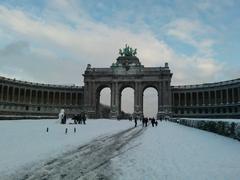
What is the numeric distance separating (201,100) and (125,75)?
31.8 meters

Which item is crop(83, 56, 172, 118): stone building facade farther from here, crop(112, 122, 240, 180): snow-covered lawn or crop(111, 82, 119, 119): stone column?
crop(112, 122, 240, 180): snow-covered lawn

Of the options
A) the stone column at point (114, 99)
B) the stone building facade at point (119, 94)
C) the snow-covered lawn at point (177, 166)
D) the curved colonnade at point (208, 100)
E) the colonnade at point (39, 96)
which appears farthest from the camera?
the stone column at point (114, 99)

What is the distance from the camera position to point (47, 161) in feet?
40.0

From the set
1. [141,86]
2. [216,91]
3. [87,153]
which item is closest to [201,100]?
[216,91]

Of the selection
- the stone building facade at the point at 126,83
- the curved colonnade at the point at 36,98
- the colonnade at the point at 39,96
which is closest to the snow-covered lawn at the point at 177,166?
the curved colonnade at the point at 36,98

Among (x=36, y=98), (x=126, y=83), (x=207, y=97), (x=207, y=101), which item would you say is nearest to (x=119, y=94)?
(x=126, y=83)

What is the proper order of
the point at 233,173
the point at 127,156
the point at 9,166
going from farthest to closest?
the point at 127,156, the point at 9,166, the point at 233,173

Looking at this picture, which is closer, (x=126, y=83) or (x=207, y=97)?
(x=207, y=97)

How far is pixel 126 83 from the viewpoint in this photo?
120250 millimetres

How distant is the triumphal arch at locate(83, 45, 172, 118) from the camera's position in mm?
116375

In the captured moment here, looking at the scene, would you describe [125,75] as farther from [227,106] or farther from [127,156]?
→ [127,156]

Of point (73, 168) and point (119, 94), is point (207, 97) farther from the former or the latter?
point (73, 168)

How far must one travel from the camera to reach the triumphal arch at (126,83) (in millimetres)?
116375

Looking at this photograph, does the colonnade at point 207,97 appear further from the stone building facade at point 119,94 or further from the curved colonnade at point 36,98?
the curved colonnade at point 36,98
